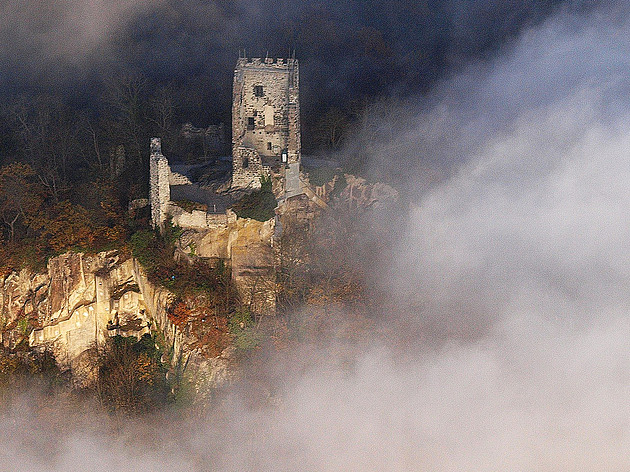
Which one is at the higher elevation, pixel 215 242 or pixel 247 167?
pixel 247 167

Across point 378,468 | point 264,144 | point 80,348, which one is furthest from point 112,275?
point 378,468

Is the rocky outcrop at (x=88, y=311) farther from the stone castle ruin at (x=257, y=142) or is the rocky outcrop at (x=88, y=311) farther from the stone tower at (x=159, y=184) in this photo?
the stone castle ruin at (x=257, y=142)

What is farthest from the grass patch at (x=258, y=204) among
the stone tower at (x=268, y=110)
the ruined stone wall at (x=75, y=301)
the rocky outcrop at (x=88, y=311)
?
the ruined stone wall at (x=75, y=301)

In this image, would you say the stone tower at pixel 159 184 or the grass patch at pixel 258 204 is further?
the grass patch at pixel 258 204

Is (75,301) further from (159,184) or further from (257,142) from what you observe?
(257,142)

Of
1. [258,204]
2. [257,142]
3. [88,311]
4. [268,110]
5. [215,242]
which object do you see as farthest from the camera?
[88,311]

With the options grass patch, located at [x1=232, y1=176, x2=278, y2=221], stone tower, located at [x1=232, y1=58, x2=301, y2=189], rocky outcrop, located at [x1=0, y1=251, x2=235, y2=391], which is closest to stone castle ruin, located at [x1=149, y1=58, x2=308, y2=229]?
stone tower, located at [x1=232, y1=58, x2=301, y2=189]

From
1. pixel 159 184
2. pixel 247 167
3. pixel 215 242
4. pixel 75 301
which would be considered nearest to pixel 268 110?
pixel 247 167

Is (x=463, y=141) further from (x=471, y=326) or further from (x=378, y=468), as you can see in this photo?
(x=378, y=468)
